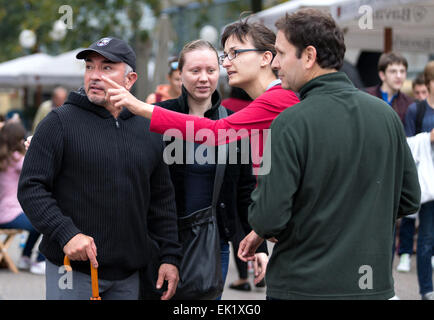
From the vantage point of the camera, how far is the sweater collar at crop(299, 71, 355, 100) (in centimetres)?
283

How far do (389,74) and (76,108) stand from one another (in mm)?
4733

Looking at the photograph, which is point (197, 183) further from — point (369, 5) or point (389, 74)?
point (369, 5)

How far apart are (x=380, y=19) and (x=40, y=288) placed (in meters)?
5.11

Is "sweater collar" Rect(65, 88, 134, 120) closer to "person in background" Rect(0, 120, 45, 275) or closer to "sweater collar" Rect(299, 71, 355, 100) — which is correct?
"sweater collar" Rect(299, 71, 355, 100)

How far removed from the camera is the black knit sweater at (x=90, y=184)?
133 inches

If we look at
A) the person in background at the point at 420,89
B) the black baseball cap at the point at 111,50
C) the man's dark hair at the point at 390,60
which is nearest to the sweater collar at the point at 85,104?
the black baseball cap at the point at 111,50

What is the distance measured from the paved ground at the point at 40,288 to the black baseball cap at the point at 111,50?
403 cm

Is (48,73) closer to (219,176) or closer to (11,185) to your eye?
(11,185)

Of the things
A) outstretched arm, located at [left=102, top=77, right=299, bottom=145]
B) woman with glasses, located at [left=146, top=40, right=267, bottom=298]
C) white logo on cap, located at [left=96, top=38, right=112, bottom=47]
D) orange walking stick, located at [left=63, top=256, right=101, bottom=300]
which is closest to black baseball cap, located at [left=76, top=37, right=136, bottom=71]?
white logo on cap, located at [left=96, top=38, right=112, bottom=47]

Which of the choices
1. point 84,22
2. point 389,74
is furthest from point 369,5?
point 84,22

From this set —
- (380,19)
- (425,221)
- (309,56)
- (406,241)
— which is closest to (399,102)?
(425,221)

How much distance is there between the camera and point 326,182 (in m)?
2.75

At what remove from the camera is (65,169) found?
11.3 feet

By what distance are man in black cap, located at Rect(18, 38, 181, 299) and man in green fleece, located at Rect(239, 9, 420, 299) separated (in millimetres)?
898
